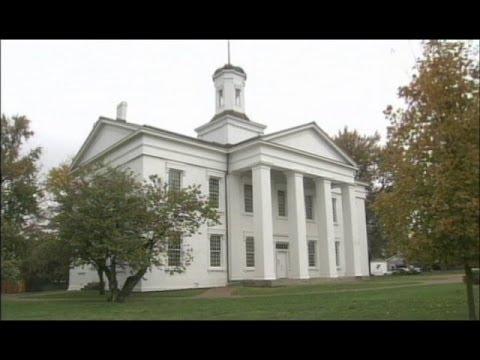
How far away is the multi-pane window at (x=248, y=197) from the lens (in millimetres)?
29844

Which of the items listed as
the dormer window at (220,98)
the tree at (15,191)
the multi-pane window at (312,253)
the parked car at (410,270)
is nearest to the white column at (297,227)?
the multi-pane window at (312,253)

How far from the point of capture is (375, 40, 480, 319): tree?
30.5 feet

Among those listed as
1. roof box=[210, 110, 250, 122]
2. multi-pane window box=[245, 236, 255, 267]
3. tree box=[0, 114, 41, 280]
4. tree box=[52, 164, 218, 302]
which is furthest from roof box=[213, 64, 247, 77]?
tree box=[0, 114, 41, 280]

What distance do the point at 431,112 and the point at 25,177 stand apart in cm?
967

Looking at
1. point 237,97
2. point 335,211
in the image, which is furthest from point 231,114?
point 335,211

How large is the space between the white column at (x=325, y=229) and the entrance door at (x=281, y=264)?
2.18 m

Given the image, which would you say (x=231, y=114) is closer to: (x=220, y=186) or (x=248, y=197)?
(x=248, y=197)

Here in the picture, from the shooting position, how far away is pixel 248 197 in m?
30.0

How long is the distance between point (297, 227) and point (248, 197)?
3339 millimetres

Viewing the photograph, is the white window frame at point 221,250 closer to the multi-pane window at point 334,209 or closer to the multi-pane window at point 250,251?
the multi-pane window at point 250,251

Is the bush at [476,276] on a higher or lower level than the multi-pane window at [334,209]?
lower

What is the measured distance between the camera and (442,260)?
9.94m
